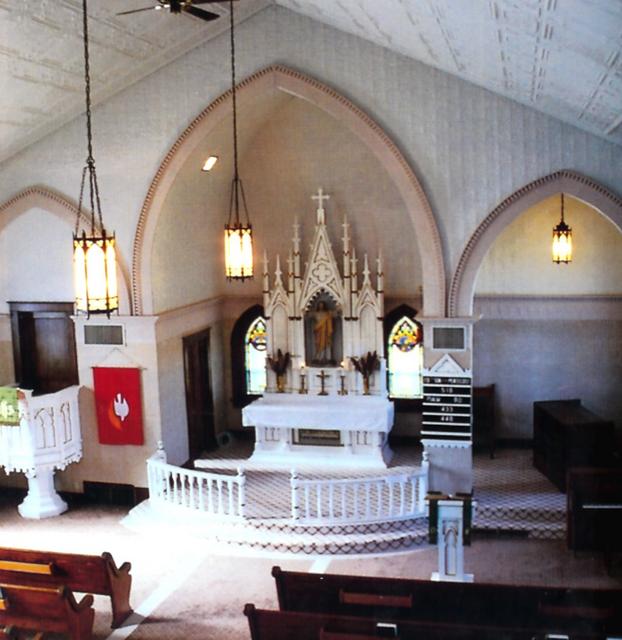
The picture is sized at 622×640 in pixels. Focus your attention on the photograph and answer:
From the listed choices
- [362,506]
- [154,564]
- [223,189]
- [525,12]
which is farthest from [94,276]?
[223,189]

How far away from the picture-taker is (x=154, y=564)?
12.1m

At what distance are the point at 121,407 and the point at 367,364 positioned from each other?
14.7ft

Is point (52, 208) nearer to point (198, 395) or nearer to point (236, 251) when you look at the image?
point (236, 251)

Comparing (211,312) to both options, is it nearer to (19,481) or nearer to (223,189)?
(223,189)

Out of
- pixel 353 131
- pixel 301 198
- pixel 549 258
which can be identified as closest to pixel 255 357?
pixel 301 198

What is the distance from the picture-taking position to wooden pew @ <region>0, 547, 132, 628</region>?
990 cm

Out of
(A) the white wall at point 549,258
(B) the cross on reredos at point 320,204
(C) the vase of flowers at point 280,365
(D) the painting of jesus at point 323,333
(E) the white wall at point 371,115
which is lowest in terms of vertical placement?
(C) the vase of flowers at point 280,365

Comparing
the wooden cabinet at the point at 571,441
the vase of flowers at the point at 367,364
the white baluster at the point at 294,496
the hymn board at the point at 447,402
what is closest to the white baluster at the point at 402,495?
the hymn board at the point at 447,402

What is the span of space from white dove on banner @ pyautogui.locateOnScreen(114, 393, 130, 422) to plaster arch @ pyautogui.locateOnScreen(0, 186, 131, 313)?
59.6 inches

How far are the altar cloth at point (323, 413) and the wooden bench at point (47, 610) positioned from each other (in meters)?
5.98

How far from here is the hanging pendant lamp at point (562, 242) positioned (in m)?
14.5

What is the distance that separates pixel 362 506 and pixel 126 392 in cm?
445

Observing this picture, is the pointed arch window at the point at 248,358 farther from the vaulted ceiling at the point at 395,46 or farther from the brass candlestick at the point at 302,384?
the vaulted ceiling at the point at 395,46

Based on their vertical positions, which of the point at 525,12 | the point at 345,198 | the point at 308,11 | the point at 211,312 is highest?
the point at 308,11
